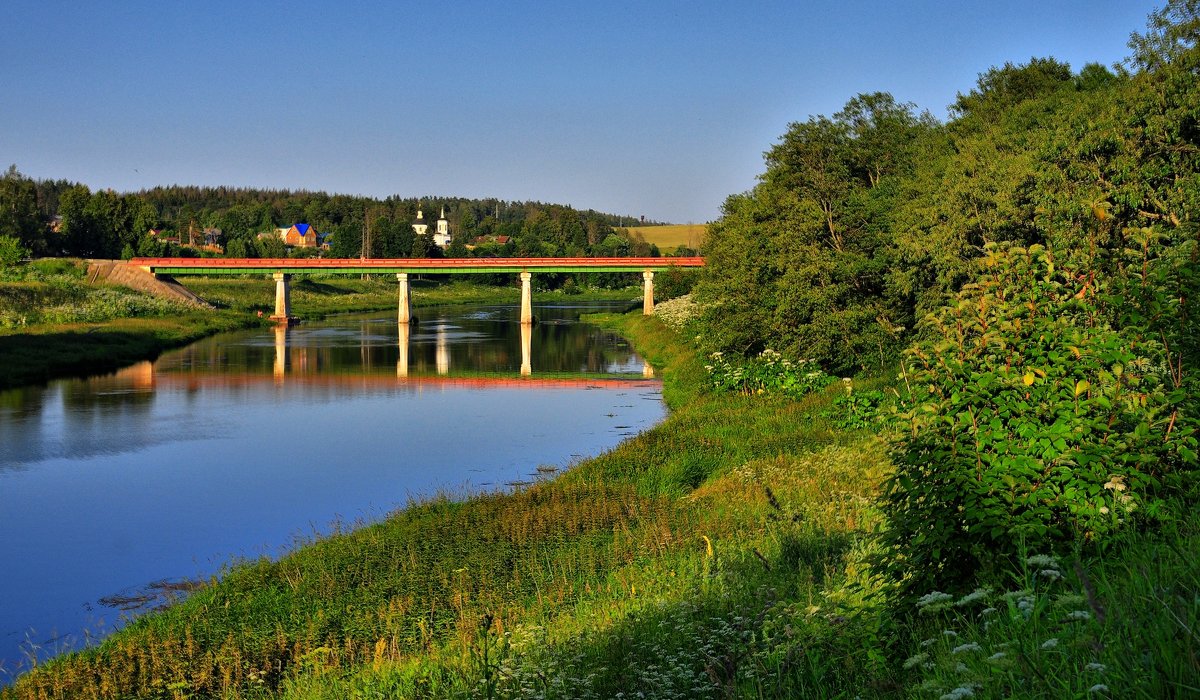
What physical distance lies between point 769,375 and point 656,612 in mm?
25385

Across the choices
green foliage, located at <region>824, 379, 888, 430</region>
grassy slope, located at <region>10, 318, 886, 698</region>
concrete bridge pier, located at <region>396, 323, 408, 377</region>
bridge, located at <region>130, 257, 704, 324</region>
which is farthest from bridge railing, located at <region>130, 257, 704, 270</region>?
grassy slope, located at <region>10, 318, 886, 698</region>

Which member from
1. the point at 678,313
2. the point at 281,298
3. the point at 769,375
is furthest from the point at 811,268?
the point at 281,298

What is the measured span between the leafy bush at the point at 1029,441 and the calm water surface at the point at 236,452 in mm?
12394

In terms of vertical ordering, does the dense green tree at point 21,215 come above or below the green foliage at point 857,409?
above

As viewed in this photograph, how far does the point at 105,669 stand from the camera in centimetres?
1217

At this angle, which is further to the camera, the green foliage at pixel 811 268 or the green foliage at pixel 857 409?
the green foliage at pixel 811 268

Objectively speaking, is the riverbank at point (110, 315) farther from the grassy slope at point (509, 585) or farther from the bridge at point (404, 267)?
the grassy slope at point (509, 585)

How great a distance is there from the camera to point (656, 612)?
10797 mm

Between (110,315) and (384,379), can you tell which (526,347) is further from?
(110,315)

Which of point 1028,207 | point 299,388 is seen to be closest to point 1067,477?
point 1028,207

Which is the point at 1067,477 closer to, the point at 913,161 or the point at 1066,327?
the point at 1066,327

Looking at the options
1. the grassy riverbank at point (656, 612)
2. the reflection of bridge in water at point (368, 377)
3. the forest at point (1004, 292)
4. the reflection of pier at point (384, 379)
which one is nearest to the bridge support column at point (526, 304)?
the forest at point (1004, 292)

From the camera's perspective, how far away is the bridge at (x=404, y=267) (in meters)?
96.7

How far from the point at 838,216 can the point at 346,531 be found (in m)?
24.2
